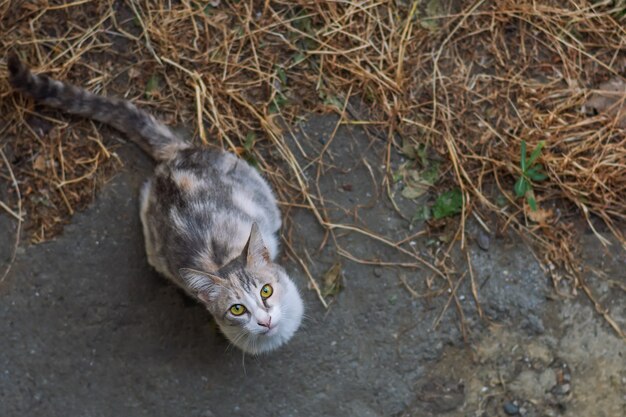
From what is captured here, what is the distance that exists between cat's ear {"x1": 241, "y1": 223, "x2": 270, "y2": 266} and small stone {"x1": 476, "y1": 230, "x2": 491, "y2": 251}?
1.23m

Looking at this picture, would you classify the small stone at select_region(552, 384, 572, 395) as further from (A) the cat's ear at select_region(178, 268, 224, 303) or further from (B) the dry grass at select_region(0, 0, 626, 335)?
(A) the cat's ear at select_region(178, 268, 224, 303)

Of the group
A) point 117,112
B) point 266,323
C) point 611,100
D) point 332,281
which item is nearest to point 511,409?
point 332,281

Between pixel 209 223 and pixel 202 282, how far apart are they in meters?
0.32

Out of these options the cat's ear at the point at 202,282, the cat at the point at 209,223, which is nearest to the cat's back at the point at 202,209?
the cat at the point at 209,223

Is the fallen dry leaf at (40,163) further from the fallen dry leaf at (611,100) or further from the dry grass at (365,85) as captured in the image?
the fallen dry leaf at (611,100)

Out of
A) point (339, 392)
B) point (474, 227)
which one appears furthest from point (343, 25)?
point (339, 392)

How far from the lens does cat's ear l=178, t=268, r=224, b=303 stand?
290cm

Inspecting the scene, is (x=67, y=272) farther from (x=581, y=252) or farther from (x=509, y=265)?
(x=581, y=252)

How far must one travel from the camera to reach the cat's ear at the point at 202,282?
2898 millimetres

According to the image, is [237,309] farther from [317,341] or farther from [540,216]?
[540,216]

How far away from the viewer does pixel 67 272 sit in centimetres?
362

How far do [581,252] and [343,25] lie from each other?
1786 mm

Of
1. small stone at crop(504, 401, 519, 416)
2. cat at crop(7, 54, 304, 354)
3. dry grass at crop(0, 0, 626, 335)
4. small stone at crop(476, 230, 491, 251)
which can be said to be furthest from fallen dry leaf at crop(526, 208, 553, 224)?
cat at crop(7, 54, 304, 354)

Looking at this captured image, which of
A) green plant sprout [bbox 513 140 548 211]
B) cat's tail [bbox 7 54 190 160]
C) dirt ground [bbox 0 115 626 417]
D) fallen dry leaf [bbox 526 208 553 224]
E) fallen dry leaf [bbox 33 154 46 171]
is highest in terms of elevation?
cat's tail [bbox 7 54 190 160]
